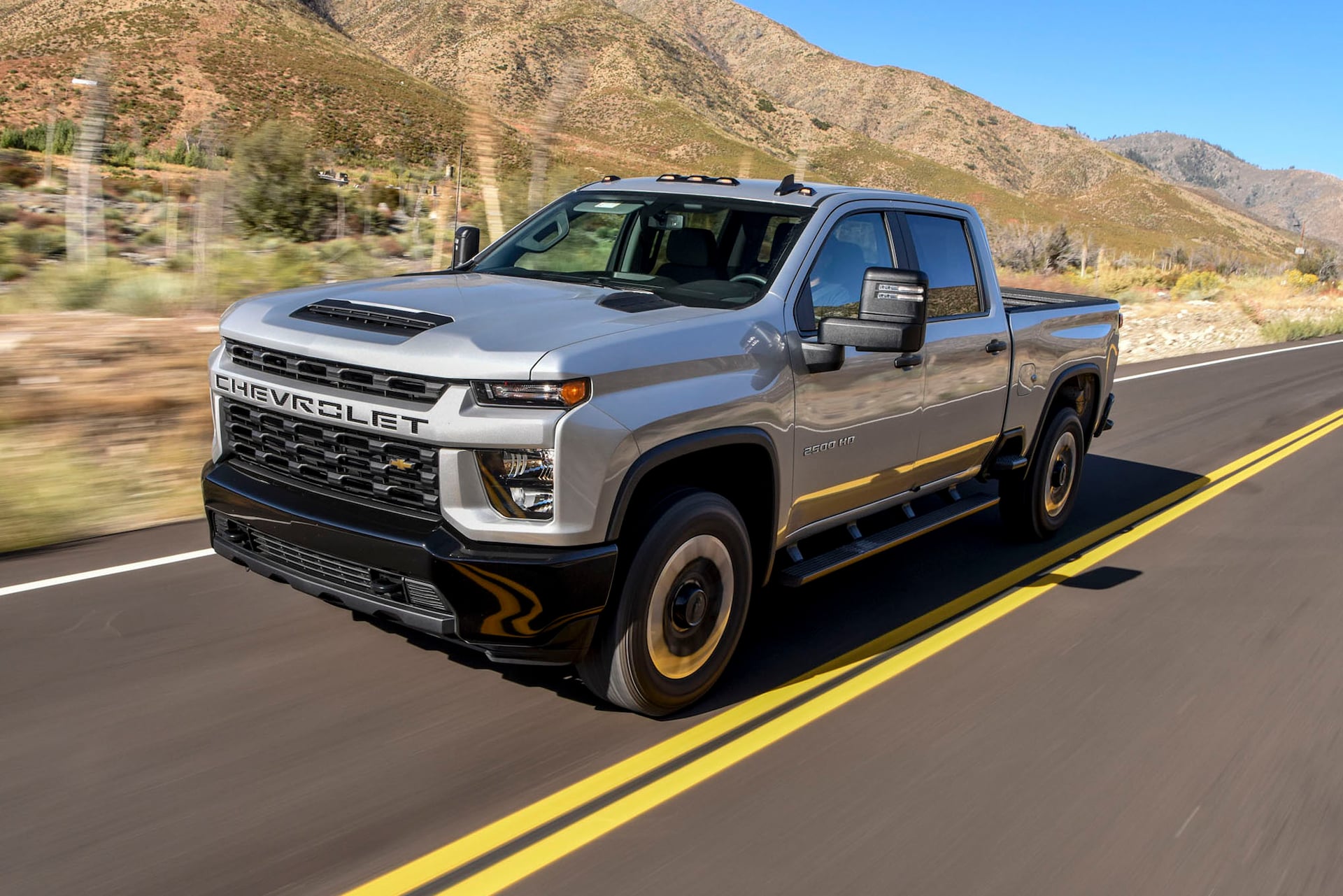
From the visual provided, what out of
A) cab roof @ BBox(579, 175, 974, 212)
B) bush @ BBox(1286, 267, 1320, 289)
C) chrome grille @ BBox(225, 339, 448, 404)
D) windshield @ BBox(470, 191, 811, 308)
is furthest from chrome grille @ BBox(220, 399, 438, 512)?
bush @ BBox(1286, 267, 1320, 289)

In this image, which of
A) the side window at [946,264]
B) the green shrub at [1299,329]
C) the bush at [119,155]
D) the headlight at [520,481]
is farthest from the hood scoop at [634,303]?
the bush at [119,155]

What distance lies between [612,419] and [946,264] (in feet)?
8.92

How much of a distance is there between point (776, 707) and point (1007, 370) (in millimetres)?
2602

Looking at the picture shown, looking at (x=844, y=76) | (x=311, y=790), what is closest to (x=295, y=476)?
(x=311, y=790)

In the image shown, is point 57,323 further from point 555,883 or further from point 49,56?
point 49,56

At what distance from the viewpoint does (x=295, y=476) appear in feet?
13.5

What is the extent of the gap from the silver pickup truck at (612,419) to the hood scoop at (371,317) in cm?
2

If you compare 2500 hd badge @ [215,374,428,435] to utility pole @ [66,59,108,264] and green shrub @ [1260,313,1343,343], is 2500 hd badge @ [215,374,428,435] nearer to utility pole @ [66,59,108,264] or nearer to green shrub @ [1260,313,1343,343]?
utility pole @ [66,59,108,264]

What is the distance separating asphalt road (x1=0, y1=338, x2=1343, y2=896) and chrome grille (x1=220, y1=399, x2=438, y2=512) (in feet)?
2.79

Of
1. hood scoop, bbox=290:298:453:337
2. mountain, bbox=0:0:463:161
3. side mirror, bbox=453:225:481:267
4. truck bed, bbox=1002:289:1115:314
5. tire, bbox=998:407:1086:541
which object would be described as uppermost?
mountain, bbox=0:0:463:161

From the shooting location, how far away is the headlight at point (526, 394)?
363 cm

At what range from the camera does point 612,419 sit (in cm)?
376

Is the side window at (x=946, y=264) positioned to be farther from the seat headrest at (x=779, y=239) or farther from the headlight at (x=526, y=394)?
the headlight at (x=526, y=394)

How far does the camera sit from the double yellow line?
3.26m
